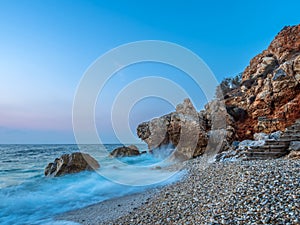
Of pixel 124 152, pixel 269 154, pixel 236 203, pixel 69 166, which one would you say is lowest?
pixel 69 166

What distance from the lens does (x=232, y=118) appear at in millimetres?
20469

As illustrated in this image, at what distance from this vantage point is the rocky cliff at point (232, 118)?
16.9 meters

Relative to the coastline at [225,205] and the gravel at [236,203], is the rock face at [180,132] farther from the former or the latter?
the gravel at [236,203]

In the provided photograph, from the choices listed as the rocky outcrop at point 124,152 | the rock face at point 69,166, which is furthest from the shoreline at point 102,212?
the rocky outcrop at point 124,152

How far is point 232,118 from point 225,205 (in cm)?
1712

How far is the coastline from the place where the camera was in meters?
3.97

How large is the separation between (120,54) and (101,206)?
Answer: 9.54 metres

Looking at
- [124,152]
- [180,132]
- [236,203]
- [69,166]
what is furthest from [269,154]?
[124,152]

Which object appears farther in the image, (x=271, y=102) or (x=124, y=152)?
(x=124, y=152)

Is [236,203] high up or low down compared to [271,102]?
down

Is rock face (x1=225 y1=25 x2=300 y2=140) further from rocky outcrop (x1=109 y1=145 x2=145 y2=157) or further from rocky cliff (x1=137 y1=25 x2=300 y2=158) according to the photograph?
rocky outcrop (x1=109 y1=145 x2=145 y2=157)

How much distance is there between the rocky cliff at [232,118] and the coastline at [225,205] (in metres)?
10.3

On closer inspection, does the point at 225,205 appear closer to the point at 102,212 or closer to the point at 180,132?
the point at 102,212

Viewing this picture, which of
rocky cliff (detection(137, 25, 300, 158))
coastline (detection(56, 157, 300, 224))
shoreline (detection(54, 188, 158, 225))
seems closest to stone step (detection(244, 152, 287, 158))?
coastline (detection(56, 157, 300, 224))
